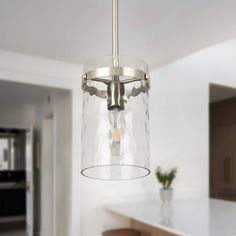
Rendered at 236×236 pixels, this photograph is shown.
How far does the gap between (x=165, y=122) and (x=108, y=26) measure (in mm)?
1701

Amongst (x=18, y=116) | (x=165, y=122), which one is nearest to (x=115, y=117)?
(x=165, y=122)

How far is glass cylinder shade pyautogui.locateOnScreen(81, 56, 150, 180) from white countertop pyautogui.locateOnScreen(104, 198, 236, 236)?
37.9 inches

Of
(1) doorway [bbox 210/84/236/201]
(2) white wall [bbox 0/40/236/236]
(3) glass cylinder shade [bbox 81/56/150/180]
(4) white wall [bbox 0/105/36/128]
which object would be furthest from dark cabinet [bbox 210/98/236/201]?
(3) glass cylinder shade [bbox 81/56/150/180]

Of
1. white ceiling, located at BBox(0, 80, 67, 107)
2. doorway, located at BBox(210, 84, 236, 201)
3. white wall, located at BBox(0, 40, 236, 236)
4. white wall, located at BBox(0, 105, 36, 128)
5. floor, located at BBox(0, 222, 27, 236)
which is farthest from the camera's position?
white wall, located at BBox(0, 105, 36, 128)

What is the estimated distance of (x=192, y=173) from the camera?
3680mm

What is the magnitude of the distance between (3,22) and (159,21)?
107 centimetres

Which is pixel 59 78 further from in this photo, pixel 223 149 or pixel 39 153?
pixel 223 149

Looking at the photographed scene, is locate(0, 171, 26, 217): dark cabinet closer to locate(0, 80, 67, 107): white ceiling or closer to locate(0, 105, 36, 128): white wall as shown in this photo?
locate(0, 105, 36, 128): white wall

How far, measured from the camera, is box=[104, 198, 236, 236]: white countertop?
1916 mm

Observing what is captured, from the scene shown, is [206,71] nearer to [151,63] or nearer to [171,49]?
[151,63]

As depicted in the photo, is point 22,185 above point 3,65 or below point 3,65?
below

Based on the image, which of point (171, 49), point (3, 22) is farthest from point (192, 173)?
point (3, 22)

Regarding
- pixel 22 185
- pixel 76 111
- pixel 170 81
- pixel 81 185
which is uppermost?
pixel 170 81

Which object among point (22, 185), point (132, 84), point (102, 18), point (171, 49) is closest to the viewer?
point (132, 84)
